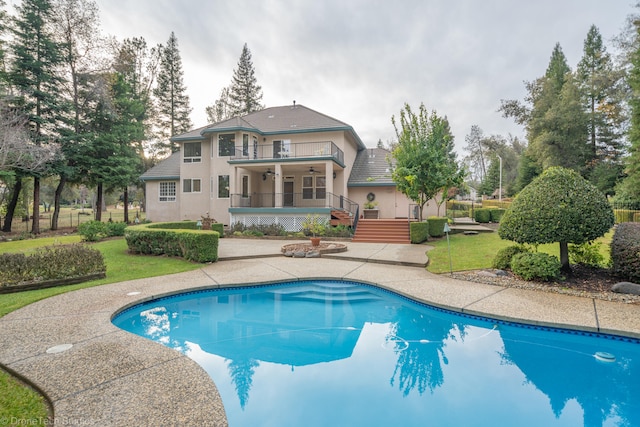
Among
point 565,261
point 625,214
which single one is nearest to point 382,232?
point 565,261

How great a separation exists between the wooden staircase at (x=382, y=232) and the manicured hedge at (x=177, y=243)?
25.8ft

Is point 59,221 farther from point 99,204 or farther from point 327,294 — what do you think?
point 327,294

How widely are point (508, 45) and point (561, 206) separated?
9.74 metres

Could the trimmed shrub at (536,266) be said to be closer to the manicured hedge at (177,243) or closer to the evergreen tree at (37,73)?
the manicured hedge at (177,243)

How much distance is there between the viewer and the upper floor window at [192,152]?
20844 millimetres

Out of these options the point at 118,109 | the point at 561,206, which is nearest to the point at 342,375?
the point at 561,206

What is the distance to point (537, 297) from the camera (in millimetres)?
6262

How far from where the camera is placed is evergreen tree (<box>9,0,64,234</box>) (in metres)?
17.5

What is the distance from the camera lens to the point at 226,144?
19.6 meters

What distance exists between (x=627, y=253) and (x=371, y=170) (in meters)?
16.0

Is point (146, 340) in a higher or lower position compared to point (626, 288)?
lower

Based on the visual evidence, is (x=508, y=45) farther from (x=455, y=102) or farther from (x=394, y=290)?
(x=394, y=290)

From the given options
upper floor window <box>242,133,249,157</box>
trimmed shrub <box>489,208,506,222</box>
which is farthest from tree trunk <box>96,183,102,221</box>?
trimmed shrub <box>489,208,506,222</box>

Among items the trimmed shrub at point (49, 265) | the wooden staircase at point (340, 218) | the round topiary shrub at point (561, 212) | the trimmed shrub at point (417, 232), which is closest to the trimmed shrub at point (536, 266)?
the round topiary shrub at point (561, 212)
